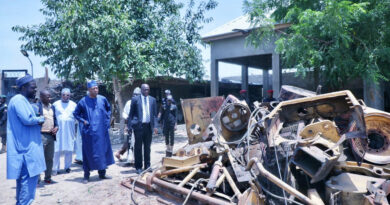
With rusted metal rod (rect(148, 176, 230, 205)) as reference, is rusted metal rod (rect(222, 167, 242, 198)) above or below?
above

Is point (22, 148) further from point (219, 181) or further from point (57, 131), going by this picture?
point (219, 181)

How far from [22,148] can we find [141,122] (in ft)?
8.08

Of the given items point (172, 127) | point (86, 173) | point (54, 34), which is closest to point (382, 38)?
point (172, 127)

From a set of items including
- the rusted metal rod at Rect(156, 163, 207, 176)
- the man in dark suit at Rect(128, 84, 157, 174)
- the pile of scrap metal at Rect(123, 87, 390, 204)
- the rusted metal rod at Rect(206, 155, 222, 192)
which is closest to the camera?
the pile of scrap metal at Rect(123, 87, 390, 204)

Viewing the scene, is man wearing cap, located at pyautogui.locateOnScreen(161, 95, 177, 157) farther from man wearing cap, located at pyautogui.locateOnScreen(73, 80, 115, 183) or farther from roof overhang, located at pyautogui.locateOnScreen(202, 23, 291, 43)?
roof overhang, located at pyautogui.locateOnScreen(202, 23, 291, 43)

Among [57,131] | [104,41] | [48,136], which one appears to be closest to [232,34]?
[104,41]

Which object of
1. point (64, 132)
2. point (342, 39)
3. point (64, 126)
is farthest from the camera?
point (342, 39)

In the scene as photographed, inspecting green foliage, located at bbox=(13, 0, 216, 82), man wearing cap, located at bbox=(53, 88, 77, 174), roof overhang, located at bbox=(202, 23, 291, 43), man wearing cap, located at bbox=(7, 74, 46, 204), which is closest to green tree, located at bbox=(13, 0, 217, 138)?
green foliage, located at bbox=(13, 0, 216, 82)

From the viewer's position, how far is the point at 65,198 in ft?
15.5

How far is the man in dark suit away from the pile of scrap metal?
82cm

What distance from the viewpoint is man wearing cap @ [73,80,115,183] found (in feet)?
18.1

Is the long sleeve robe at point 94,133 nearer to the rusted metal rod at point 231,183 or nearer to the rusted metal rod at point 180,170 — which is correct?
the rusted metal rod at point 180,170

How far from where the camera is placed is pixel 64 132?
6473mm

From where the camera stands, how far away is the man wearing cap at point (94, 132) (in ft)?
18.1
